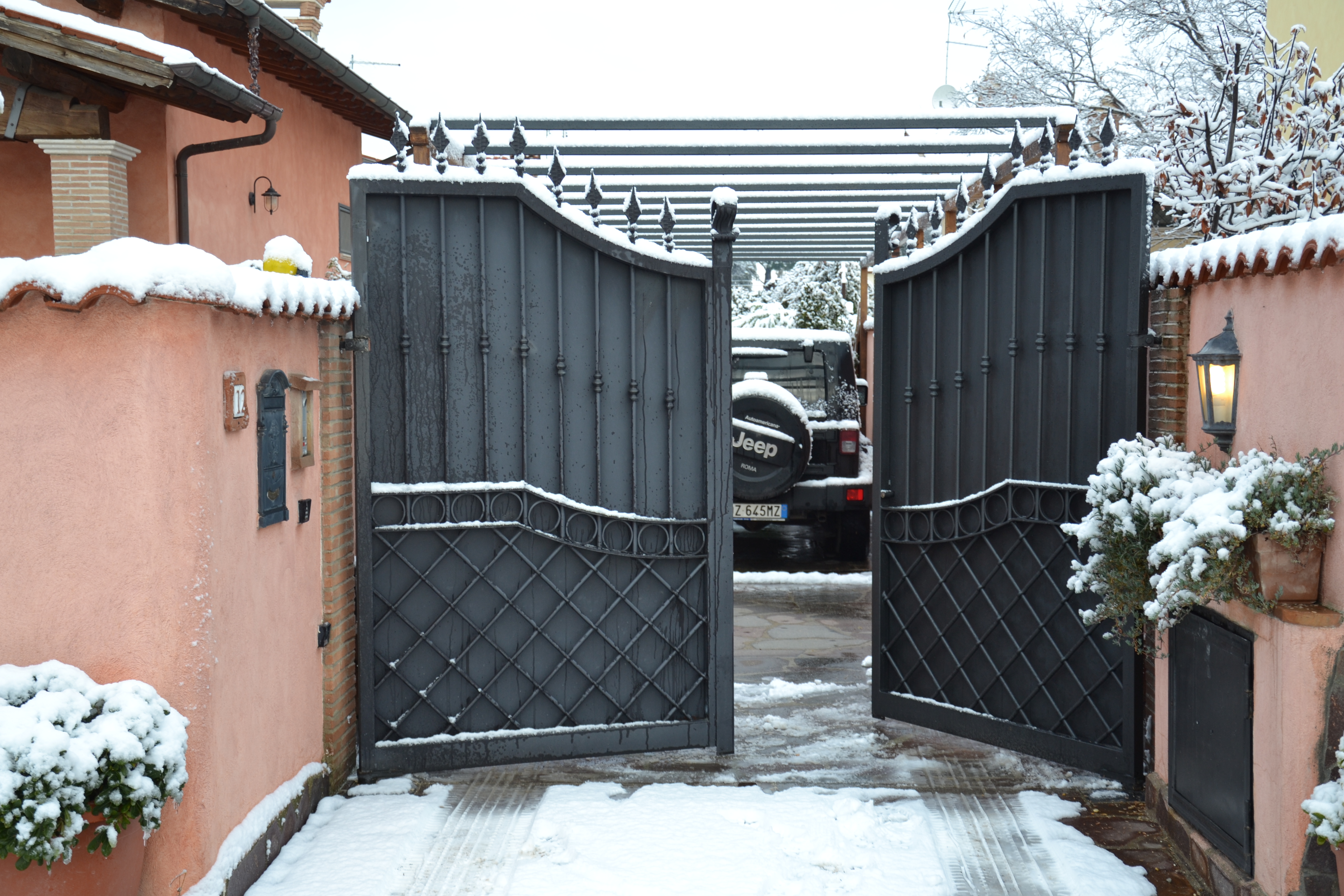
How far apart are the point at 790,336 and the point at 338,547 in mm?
6458

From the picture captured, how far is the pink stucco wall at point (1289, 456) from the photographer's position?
3195mm

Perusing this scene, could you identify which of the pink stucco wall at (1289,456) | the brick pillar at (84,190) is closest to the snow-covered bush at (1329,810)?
the pink stucco wall at (1289,456)

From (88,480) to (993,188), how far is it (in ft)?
12.9

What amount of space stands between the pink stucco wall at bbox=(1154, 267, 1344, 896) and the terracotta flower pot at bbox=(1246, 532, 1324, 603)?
0.11 ft

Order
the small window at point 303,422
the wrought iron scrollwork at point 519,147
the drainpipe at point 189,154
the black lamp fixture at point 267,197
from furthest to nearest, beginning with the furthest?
1. the black lamp fixture at point 267,197
2. the drainpipe at point 189,154
3. the wrought iron scrollwork at point 519,147
4. the small window at point 303,422

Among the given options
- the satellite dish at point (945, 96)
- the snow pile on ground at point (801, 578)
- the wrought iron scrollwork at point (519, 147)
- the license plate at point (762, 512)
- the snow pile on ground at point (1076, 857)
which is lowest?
the snow pile on ground at point (1076, 857)

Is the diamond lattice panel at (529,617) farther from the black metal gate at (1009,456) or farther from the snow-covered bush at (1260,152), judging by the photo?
the snow-covered bush at (1260,152)

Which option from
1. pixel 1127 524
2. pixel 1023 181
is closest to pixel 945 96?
pixel 1023 181

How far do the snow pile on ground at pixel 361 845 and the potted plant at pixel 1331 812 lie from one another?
2.79 metres

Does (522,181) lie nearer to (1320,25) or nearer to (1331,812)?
(1331,812)

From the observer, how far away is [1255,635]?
11.6 feet

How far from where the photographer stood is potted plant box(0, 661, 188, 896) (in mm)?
2816

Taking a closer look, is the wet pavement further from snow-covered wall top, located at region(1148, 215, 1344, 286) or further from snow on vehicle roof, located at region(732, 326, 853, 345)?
snow on vehicle roof, located at region(732, 326, 853, 345)

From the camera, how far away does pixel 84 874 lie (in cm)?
301
